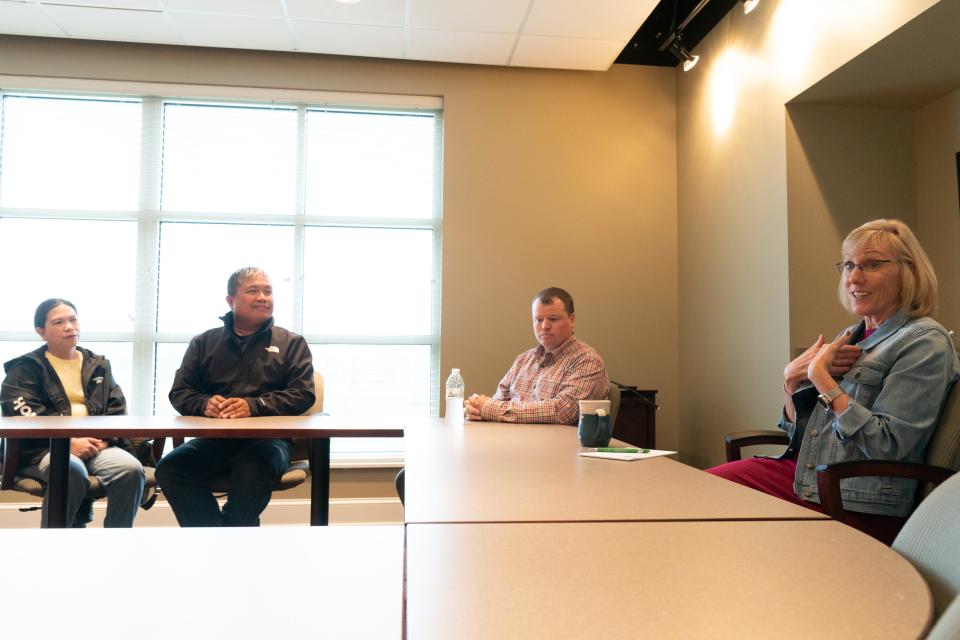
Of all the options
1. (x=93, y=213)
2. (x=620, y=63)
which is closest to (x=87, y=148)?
(x=93, y=213)

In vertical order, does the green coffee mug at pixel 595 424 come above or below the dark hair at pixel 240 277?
below

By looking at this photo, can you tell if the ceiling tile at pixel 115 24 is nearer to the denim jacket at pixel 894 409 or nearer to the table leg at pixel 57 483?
the table leg at pixel 57 483

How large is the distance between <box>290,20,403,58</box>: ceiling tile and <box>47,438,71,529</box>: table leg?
2.57 m

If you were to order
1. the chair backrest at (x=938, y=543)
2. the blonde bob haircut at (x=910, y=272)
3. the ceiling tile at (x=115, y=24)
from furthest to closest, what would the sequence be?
1. the ceiling tile at (x=115, y=24)
2. the blonde bob haircut at (x=910, y=272)
3. the chair backrest at (x=938, y=543)

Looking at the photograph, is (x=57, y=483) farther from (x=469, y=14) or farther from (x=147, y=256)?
(x=469, y=14)

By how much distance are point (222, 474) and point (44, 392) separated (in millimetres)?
945

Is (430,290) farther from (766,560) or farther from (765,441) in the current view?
(766,560)

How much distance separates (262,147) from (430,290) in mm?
1405

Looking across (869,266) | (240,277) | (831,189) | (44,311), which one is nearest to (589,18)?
(831,189)

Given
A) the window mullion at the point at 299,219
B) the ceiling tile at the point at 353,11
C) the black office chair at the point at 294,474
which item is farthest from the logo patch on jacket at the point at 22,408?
the ceiling tile at the point at 353,11

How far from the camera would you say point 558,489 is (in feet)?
4.68

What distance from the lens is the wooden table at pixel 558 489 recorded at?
3.95ft

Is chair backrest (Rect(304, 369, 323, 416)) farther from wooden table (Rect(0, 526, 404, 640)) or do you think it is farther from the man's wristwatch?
wooden table (Rect(0, 526, 404, 640))

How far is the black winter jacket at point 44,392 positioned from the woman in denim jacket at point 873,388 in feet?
8.77
